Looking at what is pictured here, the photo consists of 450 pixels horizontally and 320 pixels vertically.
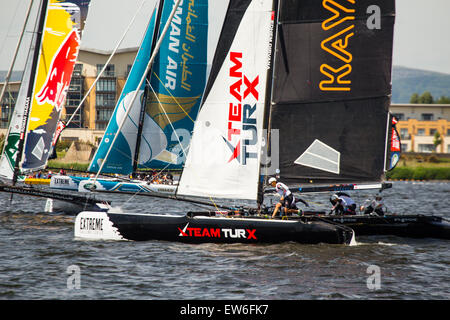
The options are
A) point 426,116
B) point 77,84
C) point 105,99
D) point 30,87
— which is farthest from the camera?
point 426,116

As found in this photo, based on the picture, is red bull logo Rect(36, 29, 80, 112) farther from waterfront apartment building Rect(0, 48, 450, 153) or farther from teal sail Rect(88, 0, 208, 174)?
waterfront apartment building Rect(0, 48, 450, 153)

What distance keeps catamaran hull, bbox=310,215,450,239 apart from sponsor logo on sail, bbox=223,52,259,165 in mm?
3309

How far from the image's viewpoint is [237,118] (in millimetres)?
18031

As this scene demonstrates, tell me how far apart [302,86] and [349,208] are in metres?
4.42

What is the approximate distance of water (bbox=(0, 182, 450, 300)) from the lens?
43.1ft

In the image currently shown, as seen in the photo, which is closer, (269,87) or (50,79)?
(269,87)

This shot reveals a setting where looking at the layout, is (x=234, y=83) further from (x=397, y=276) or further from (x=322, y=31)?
(x=397, y=276)

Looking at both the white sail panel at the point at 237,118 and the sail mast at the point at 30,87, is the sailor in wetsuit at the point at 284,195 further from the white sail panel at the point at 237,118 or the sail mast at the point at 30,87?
the sail mast at the point at 30,87

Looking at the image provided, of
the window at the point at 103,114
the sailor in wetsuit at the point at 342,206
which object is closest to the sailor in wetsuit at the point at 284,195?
the sailor in wetsuit at the point at 342,206

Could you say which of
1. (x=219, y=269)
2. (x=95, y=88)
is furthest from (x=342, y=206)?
(x=95, y=88)

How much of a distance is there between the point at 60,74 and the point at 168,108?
5580mm

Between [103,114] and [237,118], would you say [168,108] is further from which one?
[103,114]

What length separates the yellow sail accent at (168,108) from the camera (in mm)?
29562

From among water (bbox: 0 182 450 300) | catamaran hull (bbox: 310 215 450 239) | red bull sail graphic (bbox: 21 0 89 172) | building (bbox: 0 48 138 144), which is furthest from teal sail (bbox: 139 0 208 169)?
building (bbox: 0 48 138 144)
